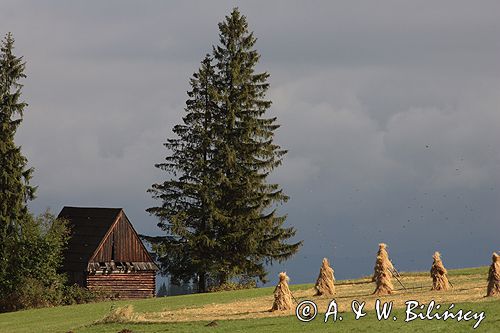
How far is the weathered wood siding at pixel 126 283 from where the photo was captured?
7053cm

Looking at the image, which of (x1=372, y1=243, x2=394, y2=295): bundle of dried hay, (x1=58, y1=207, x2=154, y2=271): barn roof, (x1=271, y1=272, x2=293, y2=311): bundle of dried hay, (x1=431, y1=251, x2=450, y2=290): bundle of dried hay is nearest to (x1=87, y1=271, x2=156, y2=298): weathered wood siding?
(x1=58, y1=207, x2=154, y2=271): barn roof

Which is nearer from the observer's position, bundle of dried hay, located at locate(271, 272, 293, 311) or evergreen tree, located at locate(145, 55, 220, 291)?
bundle of dried hay, located at locate(271, 272, 293, 311)

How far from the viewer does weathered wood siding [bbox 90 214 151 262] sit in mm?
71812

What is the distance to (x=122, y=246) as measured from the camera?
72500mm

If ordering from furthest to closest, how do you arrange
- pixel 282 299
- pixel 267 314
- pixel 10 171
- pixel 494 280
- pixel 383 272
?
1. pixel 10 171
2. pixel 383 272
3. pixel 282 299
4. pixel 267 314
5. pixel 494 280

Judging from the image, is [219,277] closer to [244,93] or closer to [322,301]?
[244,93]

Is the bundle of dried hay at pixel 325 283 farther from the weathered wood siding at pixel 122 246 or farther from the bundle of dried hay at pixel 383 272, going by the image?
the weathered wood siding at pixel 122 246

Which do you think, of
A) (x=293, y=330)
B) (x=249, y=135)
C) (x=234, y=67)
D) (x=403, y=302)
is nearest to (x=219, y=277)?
(x=249, y=135)

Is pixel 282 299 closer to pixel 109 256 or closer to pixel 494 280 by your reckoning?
pixel 494 280

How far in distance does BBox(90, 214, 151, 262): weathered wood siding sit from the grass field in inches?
539

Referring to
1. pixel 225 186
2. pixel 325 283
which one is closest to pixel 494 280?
pixel 325 283

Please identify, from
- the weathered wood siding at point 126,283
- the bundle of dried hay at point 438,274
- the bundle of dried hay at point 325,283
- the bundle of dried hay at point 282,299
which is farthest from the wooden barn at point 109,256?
the bundle of dried hay at point 438,274

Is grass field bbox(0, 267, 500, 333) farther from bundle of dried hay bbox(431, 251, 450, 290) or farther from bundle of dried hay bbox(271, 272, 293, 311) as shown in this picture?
bundle of dried hay bbox(431, 251, 450, 290)

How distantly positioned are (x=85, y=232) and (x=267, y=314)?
123 feet
